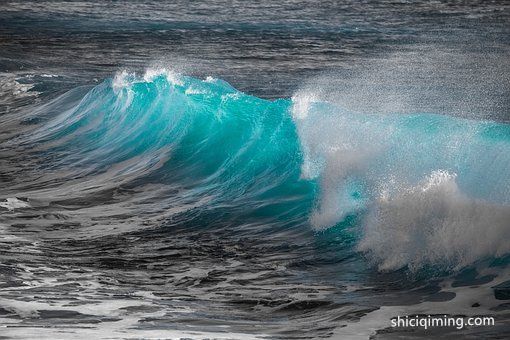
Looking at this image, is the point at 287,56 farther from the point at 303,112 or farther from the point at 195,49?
the point at 303,112

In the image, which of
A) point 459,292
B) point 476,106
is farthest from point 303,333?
point 476,106

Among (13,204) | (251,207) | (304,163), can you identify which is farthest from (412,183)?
(13,204)

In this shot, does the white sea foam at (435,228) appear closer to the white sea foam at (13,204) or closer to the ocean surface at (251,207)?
the ocean surface at (251,207)

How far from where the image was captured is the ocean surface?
8.91 metres

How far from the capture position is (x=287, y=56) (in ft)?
107

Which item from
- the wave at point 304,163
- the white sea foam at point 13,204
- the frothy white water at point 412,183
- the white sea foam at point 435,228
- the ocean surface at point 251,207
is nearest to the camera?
the ocean surface at point 251,207

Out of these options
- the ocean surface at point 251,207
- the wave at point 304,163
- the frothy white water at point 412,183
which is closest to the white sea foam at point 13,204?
the ocean surface at point 251,207

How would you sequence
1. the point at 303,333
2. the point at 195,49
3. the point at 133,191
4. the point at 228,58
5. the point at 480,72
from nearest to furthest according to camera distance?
the point at 303,333, the point at 133,191, the point at 480,72, the point at 228,58, the point at 195,49

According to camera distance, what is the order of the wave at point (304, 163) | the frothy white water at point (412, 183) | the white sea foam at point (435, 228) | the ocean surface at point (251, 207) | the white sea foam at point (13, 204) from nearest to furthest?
1. the ocean surface at point (251, 207)
2. the white sea foam at point (435, 228)
3. the frothy white water at point (412, 183)
4. the wave at point (304, 163)
5. the white sea foam at point (13, 204)

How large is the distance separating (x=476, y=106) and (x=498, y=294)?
1293 cm

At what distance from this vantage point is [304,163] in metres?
14.2

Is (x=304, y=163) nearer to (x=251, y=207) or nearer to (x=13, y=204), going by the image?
(x=251, y=207)

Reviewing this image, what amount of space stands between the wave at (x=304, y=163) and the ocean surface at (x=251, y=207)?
0.03 m

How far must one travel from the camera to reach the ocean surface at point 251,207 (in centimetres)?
891
